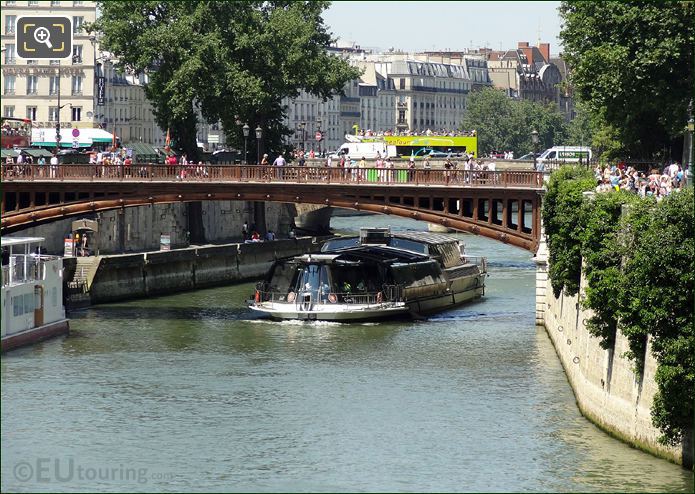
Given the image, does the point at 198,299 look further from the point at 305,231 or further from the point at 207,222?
the point at 305,231

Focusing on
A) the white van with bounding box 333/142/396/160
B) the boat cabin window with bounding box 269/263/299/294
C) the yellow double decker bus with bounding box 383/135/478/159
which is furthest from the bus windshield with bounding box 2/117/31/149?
the yellow double decker bus with bounding box 383/135/478/159

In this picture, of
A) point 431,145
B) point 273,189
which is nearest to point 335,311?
point 273,189

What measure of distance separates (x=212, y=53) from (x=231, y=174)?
628 inches

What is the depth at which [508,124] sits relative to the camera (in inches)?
7343

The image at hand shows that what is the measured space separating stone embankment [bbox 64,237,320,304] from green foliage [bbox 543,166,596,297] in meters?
20.2

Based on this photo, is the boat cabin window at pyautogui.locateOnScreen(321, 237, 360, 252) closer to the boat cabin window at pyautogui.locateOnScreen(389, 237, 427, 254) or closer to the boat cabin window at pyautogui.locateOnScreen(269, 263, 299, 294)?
the boat cabin window at pyautogui.locateOnScreen(389, 237, 427, 254)

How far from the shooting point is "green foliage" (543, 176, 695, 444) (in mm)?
32375

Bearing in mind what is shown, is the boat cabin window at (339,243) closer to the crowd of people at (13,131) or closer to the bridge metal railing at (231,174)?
the bridge metal railing at (231,174)

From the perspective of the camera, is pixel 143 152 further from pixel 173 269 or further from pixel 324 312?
pixel 324 312

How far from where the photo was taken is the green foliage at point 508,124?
18550 cm

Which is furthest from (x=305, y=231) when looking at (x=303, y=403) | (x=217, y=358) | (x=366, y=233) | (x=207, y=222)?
(x=303, y=403)

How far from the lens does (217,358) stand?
4812 cm

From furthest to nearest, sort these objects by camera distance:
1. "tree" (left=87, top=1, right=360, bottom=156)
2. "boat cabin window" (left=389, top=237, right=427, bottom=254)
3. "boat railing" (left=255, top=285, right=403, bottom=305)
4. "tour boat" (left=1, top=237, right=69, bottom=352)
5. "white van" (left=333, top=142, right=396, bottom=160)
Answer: "white van" (left=333, top=142, right=396, bottom=160) → "tree" (left=87, top=1, right=360, bottom=156) → "boat cabin window" (left=389, top=237, right=427, bottom=254) → "boat railing" (left=255, top=285, right=403, bottom=305) → "tour boat" (left=1, top=237, right=69, bottom=352)

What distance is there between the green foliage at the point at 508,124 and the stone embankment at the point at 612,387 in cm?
13890
